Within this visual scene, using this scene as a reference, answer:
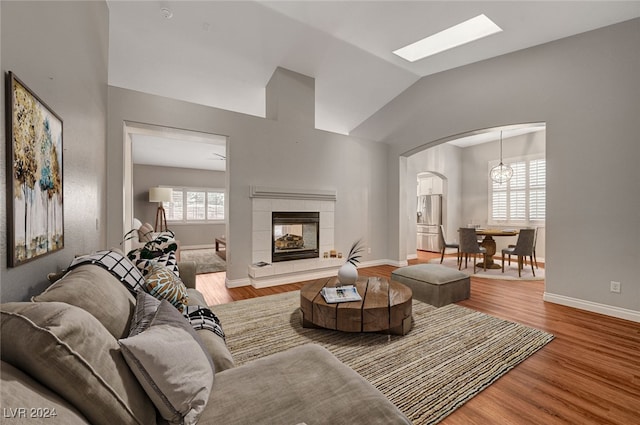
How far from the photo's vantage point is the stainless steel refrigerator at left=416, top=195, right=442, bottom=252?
7.98 metres

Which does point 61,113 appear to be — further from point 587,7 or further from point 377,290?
point 587,7

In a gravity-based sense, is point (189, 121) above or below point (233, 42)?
below

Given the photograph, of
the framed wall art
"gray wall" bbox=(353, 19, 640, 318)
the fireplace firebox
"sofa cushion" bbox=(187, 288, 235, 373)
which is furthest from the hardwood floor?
the fireplace firebox

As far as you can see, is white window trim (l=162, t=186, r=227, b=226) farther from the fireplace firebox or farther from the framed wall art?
the framed wall art

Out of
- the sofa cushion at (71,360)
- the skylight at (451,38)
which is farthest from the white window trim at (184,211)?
the sofa cushion at (71,360)

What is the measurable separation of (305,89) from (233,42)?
1391mm

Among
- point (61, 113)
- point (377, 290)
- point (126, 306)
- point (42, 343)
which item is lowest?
point (377, 290)

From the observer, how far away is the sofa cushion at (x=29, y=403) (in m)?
0.56

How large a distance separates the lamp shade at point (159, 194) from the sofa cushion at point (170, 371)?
800cm

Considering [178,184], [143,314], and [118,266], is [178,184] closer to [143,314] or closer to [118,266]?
[118,266]

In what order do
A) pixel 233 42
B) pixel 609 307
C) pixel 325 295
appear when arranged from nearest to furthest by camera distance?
pixel 325 295
pixel 609 307
pixel 233 42

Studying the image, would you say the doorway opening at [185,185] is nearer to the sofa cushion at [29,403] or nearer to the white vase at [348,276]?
the white vase at [348,276]

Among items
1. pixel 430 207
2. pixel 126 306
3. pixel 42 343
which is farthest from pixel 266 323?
pixel 430 207

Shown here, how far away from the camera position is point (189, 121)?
399 centimetres
